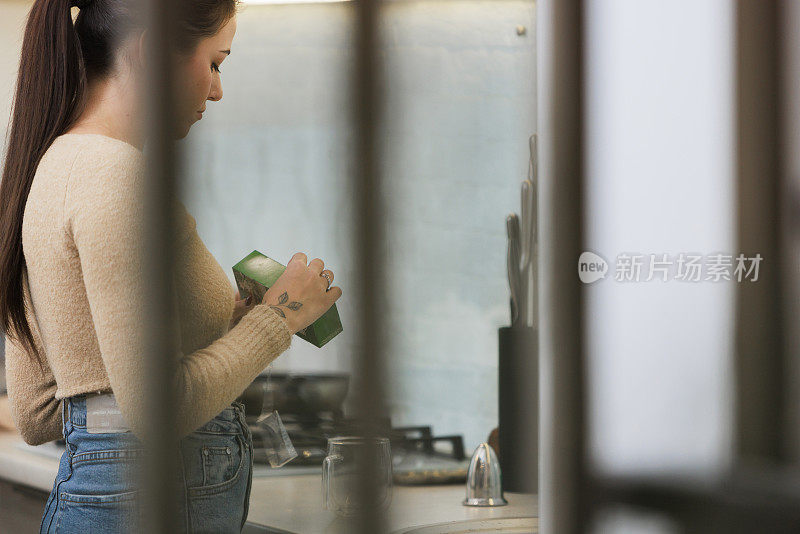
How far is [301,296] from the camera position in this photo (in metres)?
0.94

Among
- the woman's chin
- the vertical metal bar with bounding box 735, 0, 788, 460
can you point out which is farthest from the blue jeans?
the vertical metal bar with bounding box 735, 0, 788, 460

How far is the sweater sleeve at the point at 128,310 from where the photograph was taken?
2.91 feet

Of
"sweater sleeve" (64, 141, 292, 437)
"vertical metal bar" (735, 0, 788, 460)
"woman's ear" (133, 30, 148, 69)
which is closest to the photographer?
"sweater sleeve" (64, 141, 292, 437)

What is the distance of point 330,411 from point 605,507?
1.28 ft

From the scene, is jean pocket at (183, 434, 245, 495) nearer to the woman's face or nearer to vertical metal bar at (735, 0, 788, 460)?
the woman's face

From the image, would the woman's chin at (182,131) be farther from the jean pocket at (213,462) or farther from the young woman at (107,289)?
the jean pocket at (213,462)

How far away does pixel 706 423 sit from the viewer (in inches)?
42.9

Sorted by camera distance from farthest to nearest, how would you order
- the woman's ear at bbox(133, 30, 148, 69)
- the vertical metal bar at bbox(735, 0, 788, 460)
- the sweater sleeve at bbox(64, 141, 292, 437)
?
the vertical metal bar at bbox(735, 0, 788, 460)
the woman's ear at bbox(133, 30, 148, 69)
the sweater sleeve at bbox(64, 141, 292, 437)

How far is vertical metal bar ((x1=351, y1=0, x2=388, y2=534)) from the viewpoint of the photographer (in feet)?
3.10

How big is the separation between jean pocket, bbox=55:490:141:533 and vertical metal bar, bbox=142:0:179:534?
0.02 metres

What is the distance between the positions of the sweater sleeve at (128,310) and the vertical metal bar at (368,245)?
0.09 metres

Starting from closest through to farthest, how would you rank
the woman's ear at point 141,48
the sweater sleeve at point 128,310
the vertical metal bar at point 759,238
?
the sweater sleeve at point 128,310, the woman's ear at point 141,48, the vertical metal bar at point 759,238

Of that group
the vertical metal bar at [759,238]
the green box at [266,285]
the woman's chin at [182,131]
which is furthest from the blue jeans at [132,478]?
the vertical metal bar at [759,238]

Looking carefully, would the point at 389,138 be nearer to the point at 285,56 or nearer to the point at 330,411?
the point at 285,56
